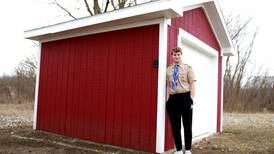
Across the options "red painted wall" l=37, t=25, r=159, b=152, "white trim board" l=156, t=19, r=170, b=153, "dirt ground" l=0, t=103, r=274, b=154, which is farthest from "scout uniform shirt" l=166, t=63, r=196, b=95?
"dirt ground" l=0, t=103, r=274, b=154

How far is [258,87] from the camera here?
17.8 m

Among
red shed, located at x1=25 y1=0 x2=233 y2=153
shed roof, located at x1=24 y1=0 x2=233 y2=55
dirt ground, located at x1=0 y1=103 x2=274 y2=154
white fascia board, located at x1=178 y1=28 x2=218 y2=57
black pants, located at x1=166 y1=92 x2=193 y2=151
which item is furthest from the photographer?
white fascia board, located at x1=178 y1=28 x2=218 y2=57

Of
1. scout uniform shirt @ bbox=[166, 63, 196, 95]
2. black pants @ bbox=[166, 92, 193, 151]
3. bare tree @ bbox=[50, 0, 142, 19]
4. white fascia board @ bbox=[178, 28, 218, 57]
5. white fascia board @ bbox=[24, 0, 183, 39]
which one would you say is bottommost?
black pants @ bbox=[166, 92, 193, 151]

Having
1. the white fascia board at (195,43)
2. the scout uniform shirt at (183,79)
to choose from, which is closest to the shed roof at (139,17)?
the white fascia board at (195,43)

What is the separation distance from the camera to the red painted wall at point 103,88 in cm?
507

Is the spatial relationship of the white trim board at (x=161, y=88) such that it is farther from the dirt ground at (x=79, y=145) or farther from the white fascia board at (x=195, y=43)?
the white fascia board at (x=195, y=43)

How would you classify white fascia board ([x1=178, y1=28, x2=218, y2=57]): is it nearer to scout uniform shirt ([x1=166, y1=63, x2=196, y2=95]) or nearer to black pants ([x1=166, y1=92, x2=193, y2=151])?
scout uniform shirt ([x1=166, y1=63, x2=196, y2=95])

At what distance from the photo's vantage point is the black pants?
4.59m

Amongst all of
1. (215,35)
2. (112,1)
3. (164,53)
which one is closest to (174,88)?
(164,53)

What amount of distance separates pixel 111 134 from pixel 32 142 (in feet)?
5.15

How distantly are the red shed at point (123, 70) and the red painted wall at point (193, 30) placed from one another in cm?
2

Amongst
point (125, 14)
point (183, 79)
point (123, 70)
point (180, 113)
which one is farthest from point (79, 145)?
point (125, 14)

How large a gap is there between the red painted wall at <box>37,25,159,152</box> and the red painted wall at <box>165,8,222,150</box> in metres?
0.31

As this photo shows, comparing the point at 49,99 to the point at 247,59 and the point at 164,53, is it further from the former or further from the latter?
the point at 247,59
